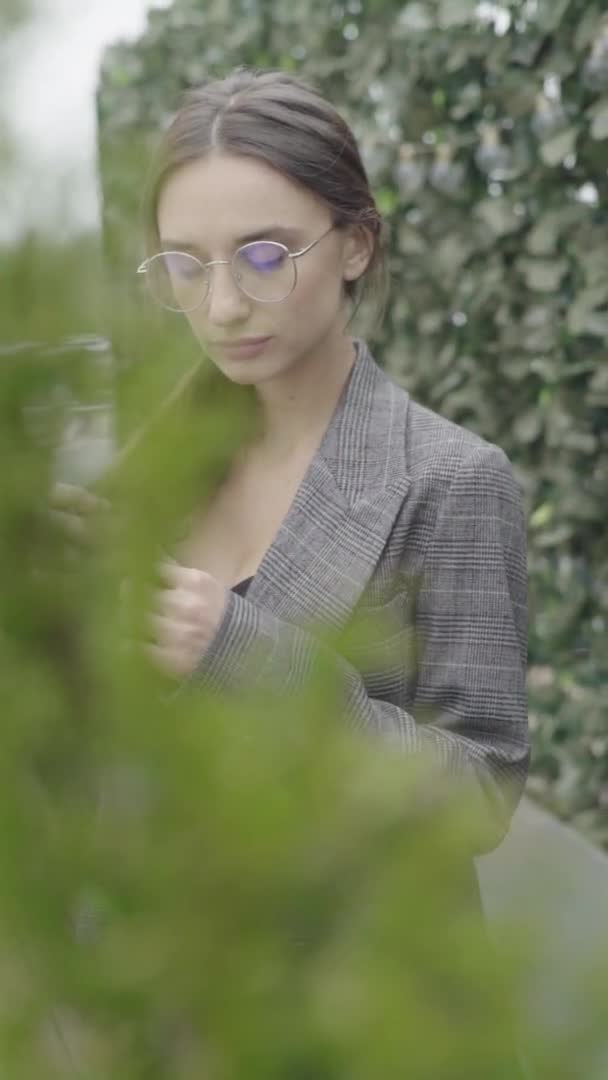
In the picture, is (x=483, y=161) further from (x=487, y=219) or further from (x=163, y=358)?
(x=163, y=358)

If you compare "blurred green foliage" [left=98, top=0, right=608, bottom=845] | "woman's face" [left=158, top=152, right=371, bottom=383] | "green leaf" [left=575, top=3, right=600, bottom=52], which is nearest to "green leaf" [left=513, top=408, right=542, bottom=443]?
"blurred green foliage" [left=98, top=0, right=608, bottom=845]

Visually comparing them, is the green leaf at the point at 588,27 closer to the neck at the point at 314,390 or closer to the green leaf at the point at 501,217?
the green leaf at the point at 501,217

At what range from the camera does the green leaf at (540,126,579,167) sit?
2740 millimetres

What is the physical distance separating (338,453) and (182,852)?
130 cm

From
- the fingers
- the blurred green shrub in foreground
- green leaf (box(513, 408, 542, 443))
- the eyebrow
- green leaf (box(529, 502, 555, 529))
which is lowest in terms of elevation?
green leaf (box(529, 502, 555, 529))

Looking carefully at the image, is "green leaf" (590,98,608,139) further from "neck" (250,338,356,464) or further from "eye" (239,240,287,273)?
"eye" (239,240,287,273)

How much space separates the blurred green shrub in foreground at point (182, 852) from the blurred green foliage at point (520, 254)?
2.60 m

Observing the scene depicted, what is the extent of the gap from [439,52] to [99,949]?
3119mm

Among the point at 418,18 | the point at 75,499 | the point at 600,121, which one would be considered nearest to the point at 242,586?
the point at 75,499

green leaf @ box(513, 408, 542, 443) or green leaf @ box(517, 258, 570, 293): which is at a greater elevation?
green leaf @ box(517, 258, 570, 293)

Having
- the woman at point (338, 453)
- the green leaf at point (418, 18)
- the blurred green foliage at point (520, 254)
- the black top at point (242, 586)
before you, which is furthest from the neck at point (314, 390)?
the green leaf at point (418, 18)

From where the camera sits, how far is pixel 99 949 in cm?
16

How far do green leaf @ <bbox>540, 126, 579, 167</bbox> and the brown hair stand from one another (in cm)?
133

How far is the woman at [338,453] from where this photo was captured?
4.19 feet
